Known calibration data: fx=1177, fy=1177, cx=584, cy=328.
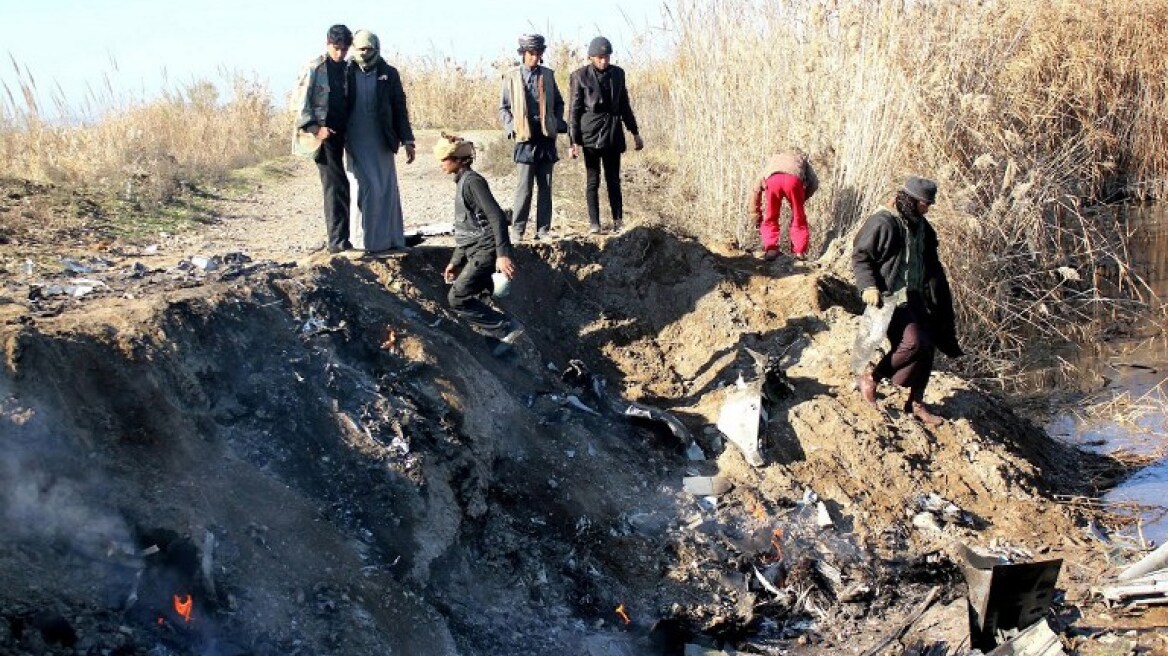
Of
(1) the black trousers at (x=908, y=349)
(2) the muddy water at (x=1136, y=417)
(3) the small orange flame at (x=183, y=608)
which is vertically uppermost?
(3) the small orange flame at (x=183, y=608)

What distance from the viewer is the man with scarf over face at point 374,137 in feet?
26.6

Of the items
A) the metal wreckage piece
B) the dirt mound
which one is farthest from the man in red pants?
the metal wreckage piece

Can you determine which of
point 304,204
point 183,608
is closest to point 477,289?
point 183,608

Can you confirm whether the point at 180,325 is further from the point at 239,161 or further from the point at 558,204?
the point at 239,161

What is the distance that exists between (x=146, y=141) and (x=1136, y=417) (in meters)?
10.7

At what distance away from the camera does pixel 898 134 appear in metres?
10.2

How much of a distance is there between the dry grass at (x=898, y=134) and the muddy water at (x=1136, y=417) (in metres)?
0.49

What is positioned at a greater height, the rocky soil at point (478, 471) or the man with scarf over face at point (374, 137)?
the man with scarf over face at point (374, 137)

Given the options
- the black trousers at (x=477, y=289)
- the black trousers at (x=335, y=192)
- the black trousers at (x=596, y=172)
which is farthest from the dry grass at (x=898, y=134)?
the black trousers at (x=335, y=192)

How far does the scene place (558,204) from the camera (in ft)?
40.6

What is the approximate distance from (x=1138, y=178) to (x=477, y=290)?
954cm

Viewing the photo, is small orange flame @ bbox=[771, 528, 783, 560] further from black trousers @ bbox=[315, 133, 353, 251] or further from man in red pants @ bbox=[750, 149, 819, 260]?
black trousers @ bbox=[315, 133, 353, 251]

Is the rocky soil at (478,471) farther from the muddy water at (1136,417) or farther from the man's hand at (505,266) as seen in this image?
the man's hand at (505,266)

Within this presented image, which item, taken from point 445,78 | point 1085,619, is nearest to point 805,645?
point 1085,619
